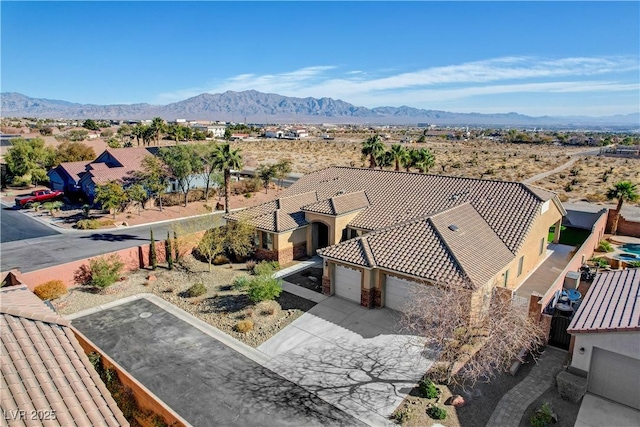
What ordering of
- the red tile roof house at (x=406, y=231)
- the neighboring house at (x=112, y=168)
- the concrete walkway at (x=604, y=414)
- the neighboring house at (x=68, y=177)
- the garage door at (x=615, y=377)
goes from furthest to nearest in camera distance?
the neighboring house at (x=68, y=177), the neighboring house at (x=112, y=168), the red tile roof house at (x=406, y=231), the garage door at (x=615, y=377), the concrete walkway at (x=604, y=414)

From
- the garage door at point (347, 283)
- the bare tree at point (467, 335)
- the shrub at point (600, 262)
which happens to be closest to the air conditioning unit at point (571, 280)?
the shrub at point (600, 262)

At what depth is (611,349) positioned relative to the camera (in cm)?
1533

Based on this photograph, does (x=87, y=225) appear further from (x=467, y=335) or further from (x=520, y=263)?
(x=520, y=263)

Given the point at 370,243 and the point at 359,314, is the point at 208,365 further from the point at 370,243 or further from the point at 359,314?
the point at 370,243

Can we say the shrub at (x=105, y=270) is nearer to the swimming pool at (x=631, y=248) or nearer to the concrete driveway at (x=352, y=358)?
the concrete driveway at (x=352, y=358)

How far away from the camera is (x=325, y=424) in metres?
14.8

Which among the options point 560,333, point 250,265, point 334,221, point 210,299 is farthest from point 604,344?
point 250,265

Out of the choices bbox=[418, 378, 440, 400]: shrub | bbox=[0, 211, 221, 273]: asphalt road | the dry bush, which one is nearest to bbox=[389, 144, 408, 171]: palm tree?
the dry bush

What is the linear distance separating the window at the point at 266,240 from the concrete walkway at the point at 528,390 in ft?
62.7

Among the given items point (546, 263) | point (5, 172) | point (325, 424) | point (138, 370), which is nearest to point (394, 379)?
point (325, 424)

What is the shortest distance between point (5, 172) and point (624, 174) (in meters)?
101

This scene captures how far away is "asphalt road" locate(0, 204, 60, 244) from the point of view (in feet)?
120

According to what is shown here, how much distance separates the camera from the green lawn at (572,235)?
1421 inches

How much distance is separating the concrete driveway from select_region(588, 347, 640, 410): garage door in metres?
6.36
